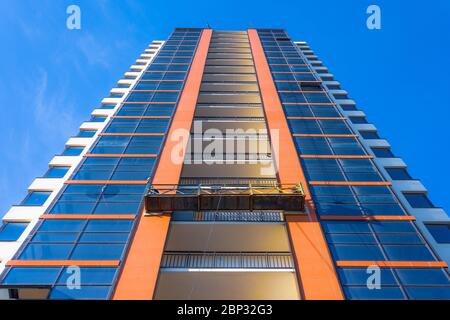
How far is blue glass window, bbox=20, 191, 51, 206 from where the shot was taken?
21125 mm

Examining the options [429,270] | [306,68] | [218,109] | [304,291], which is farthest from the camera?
[306,68]

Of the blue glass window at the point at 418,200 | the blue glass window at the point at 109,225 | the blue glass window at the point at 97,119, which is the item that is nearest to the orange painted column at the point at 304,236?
the blue glass window at the point at 418,200

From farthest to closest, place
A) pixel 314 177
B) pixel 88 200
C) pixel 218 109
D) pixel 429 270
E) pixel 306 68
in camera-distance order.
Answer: pixel 306 68, pixel 218 109, pixel 314 177, pixel 88 200, pixel 429 270

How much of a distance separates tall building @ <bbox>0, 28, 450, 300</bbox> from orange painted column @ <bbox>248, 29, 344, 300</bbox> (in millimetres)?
65

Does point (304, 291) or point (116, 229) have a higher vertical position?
point (116, 229)

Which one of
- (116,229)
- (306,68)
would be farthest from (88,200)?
(306,68)

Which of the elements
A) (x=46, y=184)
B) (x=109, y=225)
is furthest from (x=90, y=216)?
(x=46, y=184)

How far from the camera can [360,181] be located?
851 inches

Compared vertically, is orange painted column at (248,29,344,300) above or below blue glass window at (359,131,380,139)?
below

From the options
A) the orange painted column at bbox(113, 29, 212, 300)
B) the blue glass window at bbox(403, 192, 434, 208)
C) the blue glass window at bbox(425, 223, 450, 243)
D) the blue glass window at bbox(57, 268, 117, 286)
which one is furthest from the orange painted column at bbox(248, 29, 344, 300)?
the blue glass window at bbox(57, 268, 117, 286)

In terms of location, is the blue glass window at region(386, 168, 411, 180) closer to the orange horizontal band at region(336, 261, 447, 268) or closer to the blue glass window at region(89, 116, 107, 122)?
the orange horizontal band at region(336, 261, 447, 268)

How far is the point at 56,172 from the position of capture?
79.5ft
